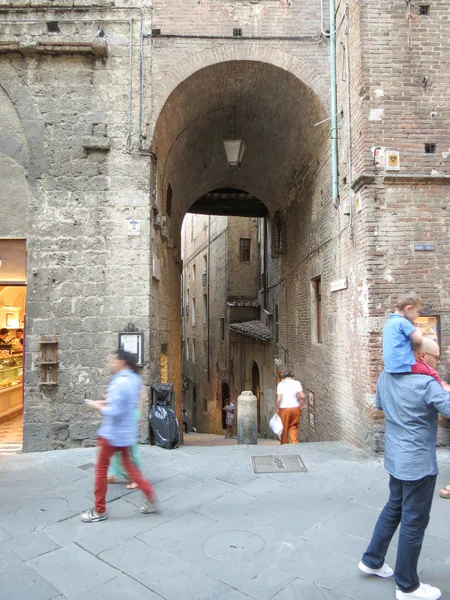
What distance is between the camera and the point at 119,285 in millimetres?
6613

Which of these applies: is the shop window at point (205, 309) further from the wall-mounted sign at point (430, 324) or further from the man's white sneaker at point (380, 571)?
the man's white sneaker at point (380, 571)

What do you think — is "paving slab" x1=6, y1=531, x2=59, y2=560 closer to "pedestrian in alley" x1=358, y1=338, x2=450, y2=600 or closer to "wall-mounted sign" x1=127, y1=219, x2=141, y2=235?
"pedestrian in alley" x1=358, y1=338, x2=450, y2=600

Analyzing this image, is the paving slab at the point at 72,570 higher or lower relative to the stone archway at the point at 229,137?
lower

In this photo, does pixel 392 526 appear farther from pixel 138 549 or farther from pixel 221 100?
pixel 221 100

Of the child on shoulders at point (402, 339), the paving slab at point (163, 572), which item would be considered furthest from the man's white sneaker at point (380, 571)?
the child on shoulders at point (402, 339)

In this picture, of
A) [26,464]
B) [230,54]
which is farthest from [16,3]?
[26,464]

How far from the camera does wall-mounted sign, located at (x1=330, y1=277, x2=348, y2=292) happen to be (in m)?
6.68

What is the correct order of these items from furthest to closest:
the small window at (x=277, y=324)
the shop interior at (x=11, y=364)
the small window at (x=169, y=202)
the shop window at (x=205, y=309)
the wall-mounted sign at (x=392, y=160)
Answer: the shop window at (x=205, y=309), the small window at (x=277, y=324), the small window at (x=169, y=202), the shop interior at (x=11, y=364), the wall-mounted sign at (x=392, y=160)

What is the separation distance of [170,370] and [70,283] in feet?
13.0

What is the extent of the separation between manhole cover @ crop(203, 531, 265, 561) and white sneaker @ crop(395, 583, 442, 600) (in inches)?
40.4

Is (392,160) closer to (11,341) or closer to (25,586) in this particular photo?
(25,586)

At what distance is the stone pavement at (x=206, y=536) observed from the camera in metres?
2.79

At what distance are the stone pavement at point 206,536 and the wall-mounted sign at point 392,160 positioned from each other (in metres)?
3.96

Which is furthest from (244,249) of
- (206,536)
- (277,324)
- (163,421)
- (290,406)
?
(206,536)
